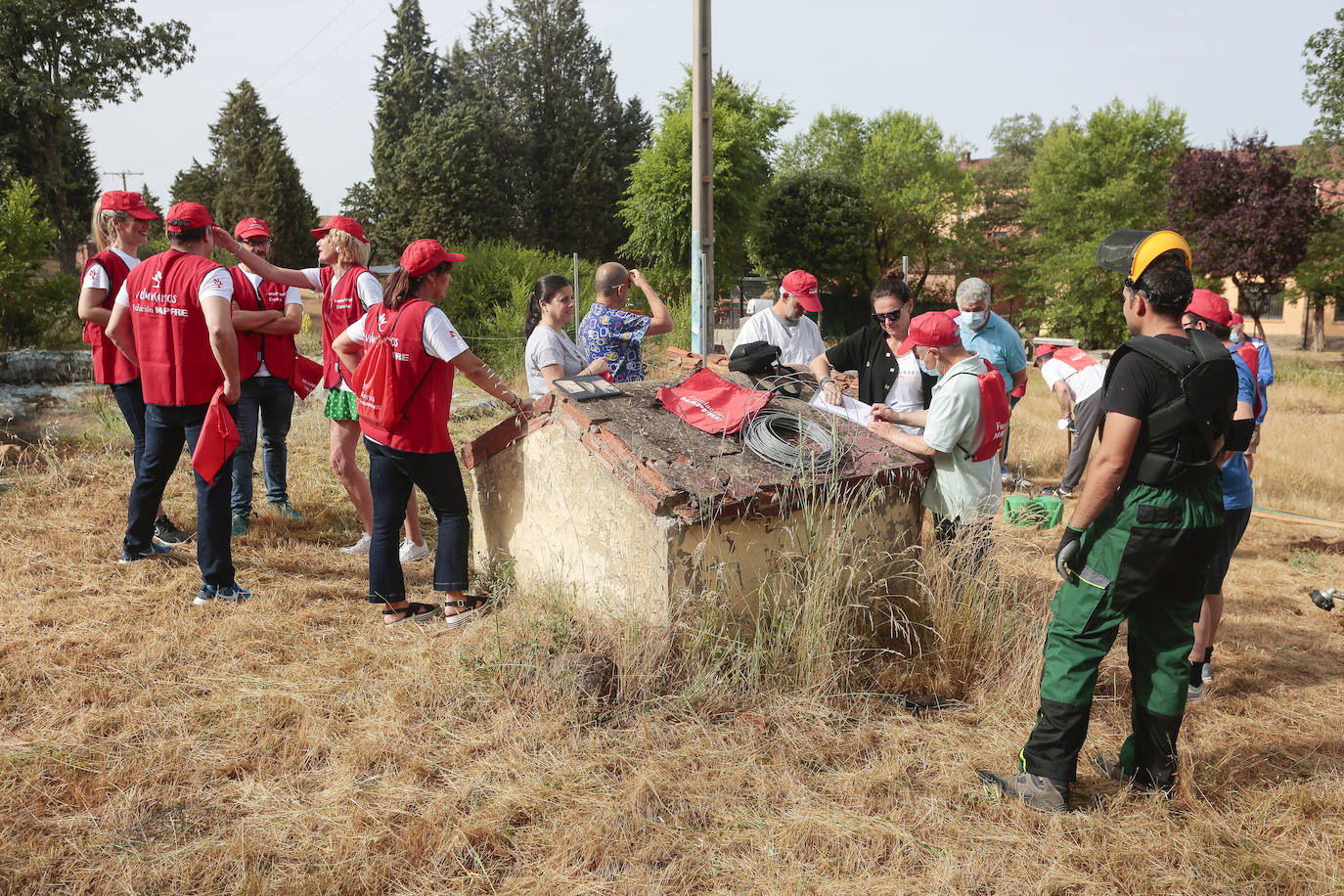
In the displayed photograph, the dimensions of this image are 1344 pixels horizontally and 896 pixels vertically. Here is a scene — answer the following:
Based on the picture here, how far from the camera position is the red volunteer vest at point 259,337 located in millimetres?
5352

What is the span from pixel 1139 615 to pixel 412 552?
12.6ft

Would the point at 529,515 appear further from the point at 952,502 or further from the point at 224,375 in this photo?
the point at 952,502

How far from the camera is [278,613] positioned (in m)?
4.38

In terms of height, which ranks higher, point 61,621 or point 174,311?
point 174,311

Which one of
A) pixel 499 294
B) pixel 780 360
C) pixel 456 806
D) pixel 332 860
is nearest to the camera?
pixel 332 860

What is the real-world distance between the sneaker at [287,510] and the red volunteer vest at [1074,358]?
19.5 ft

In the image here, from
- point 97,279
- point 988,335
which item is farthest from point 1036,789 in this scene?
point 97,279

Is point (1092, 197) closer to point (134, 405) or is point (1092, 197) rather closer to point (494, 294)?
point (494, 294)

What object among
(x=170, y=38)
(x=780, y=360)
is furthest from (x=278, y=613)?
(x=170, y=38)

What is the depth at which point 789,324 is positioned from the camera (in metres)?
5.64

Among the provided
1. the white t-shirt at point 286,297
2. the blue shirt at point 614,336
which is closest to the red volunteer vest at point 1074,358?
the blue shirt at point 614,336

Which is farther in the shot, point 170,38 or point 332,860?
point 170,38

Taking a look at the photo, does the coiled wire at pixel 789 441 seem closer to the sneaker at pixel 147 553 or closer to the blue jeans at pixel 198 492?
the blue jeans at pixel 198 492

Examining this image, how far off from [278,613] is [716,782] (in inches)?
96.9
